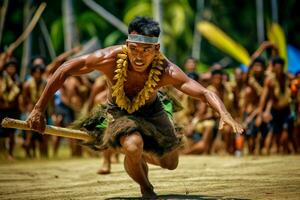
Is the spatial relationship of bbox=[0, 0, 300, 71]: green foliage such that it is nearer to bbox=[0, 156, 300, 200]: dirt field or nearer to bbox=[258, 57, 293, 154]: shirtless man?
bbox=[258, 57, 293, 154]: shirtless man

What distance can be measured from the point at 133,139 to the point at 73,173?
3.08 m

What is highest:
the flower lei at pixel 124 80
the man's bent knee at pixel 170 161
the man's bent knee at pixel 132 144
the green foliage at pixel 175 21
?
the green foliage at pixel 175 21

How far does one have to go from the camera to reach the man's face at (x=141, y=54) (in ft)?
17.3

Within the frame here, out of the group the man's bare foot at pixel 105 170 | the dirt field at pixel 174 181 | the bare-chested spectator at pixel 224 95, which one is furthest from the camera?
the bare-chested spectator at pixel 224 95

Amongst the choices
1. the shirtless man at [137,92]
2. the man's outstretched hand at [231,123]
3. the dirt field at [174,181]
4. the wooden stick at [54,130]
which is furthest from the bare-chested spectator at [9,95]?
the man's outstretched hand at [231,123]

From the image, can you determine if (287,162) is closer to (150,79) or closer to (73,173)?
(73,173)

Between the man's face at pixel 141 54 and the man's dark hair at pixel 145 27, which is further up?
the man's dark hair at pixel 145 27

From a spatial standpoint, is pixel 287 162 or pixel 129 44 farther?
pixel 287 162

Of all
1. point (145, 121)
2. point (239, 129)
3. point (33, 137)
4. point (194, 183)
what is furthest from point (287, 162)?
point (33, 137)

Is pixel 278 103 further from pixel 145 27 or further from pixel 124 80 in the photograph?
pixel 145 27

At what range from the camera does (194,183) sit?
21.5ft

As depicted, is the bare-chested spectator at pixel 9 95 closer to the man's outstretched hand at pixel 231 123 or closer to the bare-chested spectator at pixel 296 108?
the bare-chested spectator at pixel 296 108

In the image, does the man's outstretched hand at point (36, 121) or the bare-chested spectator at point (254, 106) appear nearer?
the man's outstretched hand at point (36, 121)

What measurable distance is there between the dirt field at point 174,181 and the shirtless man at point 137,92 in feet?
1.45
